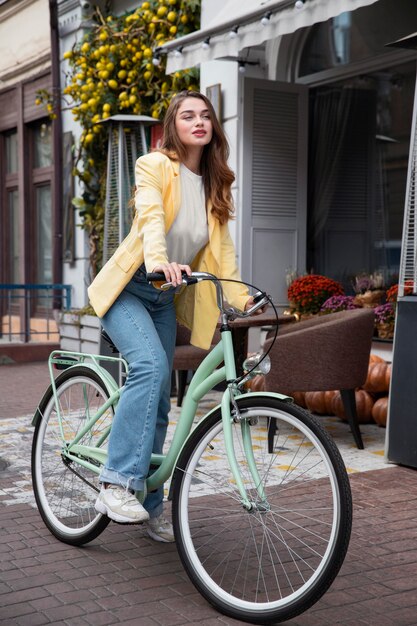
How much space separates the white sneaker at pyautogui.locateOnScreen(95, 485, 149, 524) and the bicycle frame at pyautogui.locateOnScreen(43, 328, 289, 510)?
157mm

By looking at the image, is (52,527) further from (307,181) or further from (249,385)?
(307,181)

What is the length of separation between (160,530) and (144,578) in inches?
18.0

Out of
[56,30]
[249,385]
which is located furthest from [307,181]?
[56,30]

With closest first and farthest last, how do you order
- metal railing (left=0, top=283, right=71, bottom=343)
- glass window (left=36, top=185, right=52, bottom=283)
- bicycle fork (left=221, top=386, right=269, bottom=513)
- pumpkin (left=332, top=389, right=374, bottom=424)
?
bicycle fork (left=221, top=386, right=269, bottom=513) < pumpkin (left=332, top=389, right=374, bottom=424) < metal railing (left=0, top=283, right=71, bottom=343) < glass window (left=36, top=185, right=52, bottom=283)

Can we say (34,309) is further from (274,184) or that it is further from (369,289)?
(369,289)

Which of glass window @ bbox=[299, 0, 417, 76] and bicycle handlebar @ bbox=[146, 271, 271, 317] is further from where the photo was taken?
glass window @ bbox=[299, 0, 417, 76]

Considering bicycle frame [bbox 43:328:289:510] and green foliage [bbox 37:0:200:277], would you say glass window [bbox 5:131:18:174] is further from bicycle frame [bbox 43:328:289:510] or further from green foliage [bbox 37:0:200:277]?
bicycle frame [bbox 43:328:289:510]

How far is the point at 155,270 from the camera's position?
3.34 meters

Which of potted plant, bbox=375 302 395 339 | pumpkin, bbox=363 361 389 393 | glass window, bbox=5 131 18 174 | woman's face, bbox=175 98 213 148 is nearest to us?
woman's face, bbox=175 98 213 148

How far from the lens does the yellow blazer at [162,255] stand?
348 centimetres

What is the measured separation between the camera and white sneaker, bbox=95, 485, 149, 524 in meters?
3.53

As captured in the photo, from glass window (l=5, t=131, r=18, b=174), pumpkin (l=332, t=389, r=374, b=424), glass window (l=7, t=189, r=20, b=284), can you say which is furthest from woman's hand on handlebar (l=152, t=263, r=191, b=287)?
glass window (l=5, t=131, r=18, b=174)

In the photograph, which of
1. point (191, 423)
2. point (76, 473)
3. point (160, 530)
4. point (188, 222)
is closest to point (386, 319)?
point (160, 530)

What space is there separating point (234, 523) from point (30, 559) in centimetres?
89
